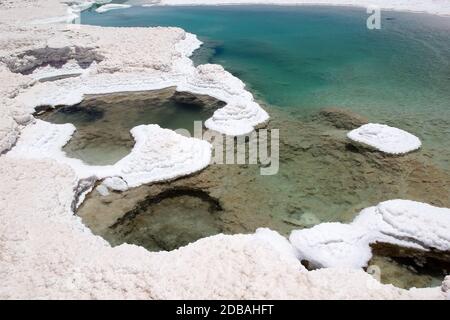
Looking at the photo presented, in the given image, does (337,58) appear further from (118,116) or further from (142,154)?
(142,154)

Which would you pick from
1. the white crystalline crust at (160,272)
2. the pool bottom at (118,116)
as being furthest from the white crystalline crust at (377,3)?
the white crystalline crust at (160,272)

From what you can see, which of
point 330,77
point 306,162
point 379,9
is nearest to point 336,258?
point 306,162

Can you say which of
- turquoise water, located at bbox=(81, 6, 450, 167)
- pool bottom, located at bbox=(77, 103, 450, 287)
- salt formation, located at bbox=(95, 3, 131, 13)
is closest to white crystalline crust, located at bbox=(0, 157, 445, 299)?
pool bottom, located at bbox=(77, 103, 450, 287)

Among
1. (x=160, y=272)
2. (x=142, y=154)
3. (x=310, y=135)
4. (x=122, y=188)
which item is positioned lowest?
(x=122, y=188)

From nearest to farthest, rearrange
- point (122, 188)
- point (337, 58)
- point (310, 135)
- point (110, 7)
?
point (122, 188)
point (310, 135)
point (337, 58)
point (110, 7)

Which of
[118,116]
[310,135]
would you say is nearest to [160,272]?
[310,135]

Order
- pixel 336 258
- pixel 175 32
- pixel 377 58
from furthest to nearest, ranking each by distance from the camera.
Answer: pixel 175 32
pixel 377 58
pixel 336 258

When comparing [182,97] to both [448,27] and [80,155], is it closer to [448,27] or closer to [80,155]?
[80,155]
